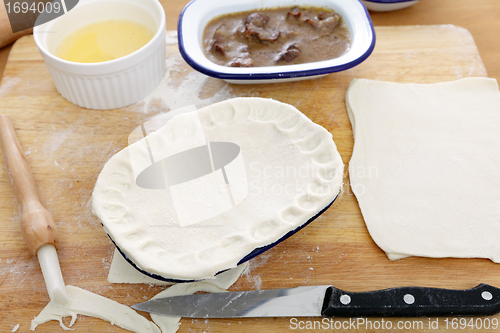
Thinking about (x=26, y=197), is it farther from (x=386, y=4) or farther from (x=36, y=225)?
(x=386, y=4)

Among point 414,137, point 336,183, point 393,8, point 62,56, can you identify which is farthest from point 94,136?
point 393,8

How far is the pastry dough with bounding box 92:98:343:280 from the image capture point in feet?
4.04

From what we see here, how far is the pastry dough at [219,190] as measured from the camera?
4.04ft

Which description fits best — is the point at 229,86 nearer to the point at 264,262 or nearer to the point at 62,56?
the point at 62,56

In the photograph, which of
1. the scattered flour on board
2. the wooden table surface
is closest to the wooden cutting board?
the scattered flour on board

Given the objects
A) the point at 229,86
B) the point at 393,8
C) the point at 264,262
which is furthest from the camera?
the point at 393,8

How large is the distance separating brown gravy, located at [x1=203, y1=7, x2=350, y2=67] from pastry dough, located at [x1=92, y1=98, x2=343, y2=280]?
0.34 m

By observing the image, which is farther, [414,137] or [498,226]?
[414,137]

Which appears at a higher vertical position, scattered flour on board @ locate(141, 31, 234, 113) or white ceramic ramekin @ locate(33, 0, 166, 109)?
white ceramic ramekin @ locate(33, 0, 166, 109)

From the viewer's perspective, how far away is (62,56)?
170cm

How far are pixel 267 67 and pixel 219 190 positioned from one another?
594 mm

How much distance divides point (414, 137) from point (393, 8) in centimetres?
97

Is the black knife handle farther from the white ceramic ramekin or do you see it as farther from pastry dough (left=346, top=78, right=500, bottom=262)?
the white ceramic ramekin

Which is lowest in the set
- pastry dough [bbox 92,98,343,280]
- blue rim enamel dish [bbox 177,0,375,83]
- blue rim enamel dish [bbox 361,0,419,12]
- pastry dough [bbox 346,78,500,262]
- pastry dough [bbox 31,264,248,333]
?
pastry dough [bbox 31,264,248,333]
